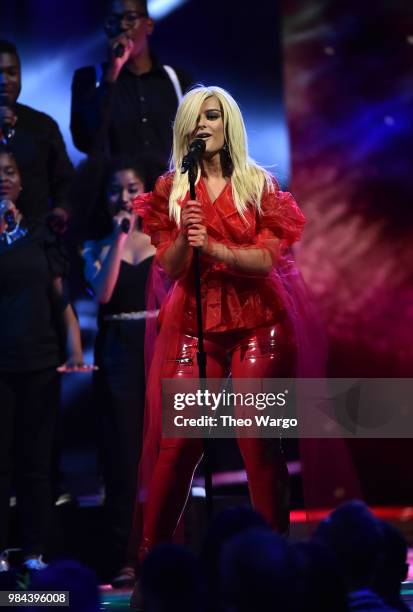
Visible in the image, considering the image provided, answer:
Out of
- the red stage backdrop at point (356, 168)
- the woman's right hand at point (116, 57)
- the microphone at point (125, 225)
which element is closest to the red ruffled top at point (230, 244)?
the microphone at point (125, 225)

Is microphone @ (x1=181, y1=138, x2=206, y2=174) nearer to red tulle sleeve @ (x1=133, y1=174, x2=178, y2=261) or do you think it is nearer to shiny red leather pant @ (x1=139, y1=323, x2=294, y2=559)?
red tulle sleeve @ (x1=133, y1=174, x2=178, y2=261)

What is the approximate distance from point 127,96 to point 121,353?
140cm

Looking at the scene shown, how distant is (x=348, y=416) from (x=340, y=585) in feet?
7.92

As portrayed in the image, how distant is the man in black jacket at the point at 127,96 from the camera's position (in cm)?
531

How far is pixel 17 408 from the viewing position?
15.3 ft

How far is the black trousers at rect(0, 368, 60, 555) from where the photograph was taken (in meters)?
4.58

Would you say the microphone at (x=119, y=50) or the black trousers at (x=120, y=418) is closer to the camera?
the black trousers at (x=120, y=418)

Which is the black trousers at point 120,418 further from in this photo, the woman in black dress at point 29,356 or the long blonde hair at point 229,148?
the long blonde hair at point 229,148

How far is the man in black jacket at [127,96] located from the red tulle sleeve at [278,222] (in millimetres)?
1526

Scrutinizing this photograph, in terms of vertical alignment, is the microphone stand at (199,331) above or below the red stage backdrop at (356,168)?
below

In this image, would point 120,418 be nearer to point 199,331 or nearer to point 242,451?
point 242,451

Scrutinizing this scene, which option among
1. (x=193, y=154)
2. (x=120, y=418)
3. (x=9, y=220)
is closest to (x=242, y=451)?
(x=193, y=154)

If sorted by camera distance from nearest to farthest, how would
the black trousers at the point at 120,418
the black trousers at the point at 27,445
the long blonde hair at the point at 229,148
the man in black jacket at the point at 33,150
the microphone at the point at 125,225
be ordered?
the long blonde hair at the point at 229,148 < the black trousers at the point at 27,445 < the black trousers at the point at 120,418 < the microphone at the point at 125,225 < the man in black jacket at the point at 33,150

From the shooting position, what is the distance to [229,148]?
3.83 metres
